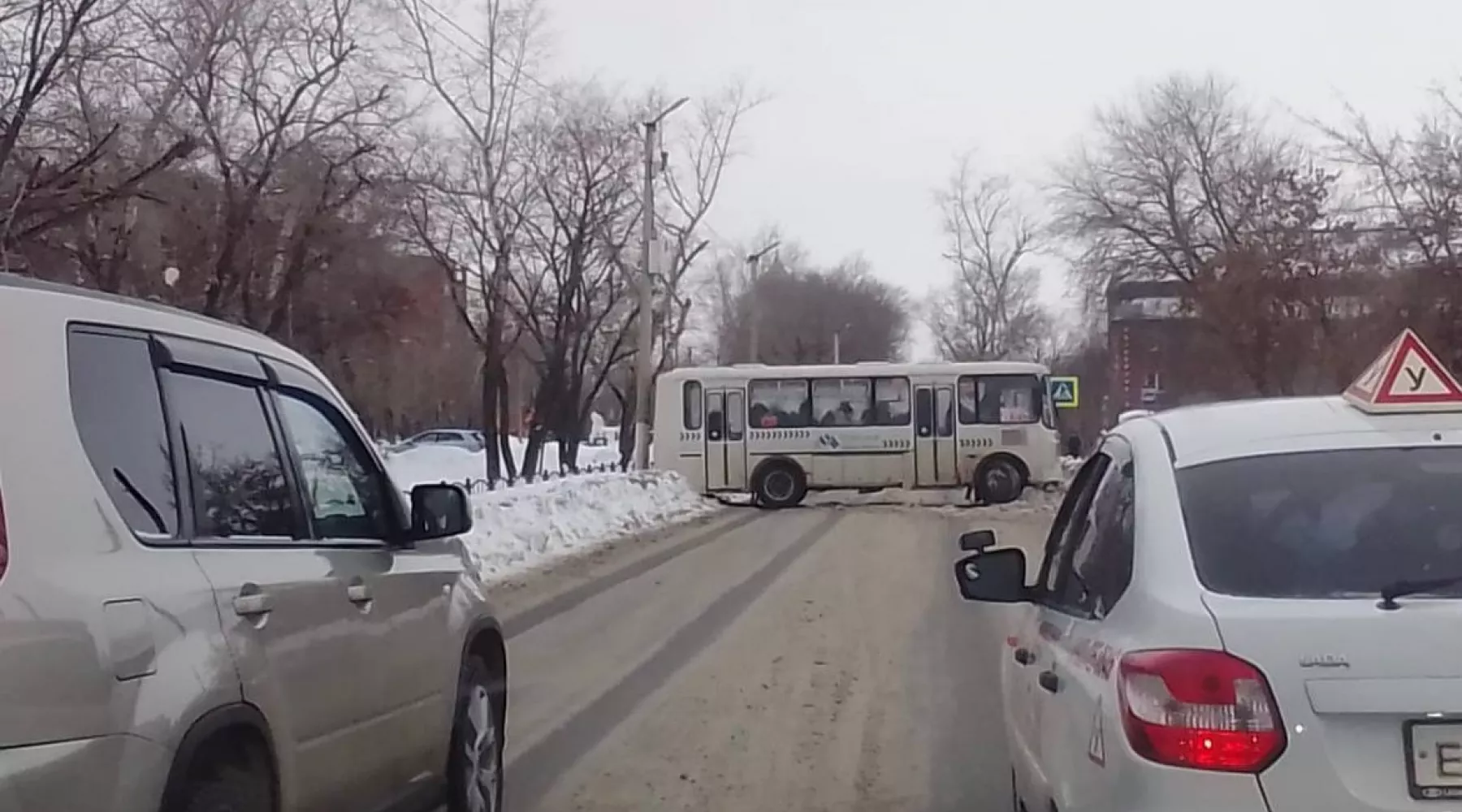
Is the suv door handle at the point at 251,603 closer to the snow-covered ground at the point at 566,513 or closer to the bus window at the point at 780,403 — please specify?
the snow-covered ground at the point at 566,513

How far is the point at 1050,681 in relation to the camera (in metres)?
5.23

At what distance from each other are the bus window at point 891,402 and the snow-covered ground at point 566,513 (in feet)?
13.2

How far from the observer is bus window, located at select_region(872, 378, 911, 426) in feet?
125

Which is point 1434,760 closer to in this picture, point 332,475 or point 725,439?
point 332,475

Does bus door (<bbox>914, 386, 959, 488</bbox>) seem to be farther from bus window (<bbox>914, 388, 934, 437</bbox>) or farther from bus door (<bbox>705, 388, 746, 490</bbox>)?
bus door (<bbox>705, 388, 746, 490</bbox>)

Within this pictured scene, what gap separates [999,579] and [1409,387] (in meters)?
1.49

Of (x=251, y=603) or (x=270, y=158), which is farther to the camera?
(x=270, y=158)

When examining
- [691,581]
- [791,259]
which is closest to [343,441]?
[691,581]

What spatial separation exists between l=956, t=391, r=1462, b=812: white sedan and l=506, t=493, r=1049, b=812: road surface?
3.02m

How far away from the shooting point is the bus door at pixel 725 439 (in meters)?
38.7

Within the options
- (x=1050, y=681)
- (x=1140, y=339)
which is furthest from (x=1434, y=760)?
(x=1140, y=339)

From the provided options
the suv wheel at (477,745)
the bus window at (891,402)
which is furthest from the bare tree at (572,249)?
the suv wheel at (477,745)

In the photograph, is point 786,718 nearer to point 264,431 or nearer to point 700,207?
point 264,431

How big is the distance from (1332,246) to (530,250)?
1790cm
